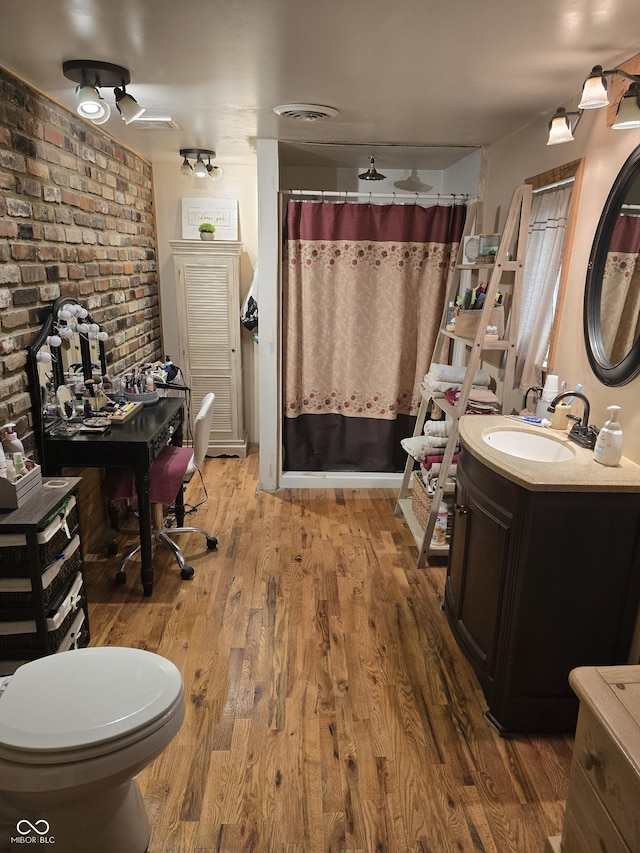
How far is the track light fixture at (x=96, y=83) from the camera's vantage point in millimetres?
2129

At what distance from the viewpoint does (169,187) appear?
4383 millimetres

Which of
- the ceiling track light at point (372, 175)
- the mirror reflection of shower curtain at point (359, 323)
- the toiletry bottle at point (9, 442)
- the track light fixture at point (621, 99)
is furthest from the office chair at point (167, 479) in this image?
the track light fixture at point (621, 99)

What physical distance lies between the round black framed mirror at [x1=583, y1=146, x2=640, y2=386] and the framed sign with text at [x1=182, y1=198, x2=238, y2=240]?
9.70ft

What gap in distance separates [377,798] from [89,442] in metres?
1.82

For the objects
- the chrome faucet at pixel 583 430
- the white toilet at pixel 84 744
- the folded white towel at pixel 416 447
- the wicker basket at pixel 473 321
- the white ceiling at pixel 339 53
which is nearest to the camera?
the white toilet at pixel 84 744

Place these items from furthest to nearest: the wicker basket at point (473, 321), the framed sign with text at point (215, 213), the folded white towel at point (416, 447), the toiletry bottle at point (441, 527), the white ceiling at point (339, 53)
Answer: the framed sign with text at point (215, 213) → the folded white towel at point (416, 447) → the toiletry bottle at point (441, 527) → the wicker basket at point (473, 321) → the white ceiling at point (339, 53)

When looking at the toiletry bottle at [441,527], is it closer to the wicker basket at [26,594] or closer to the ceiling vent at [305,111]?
the wicker basket at [26,594]

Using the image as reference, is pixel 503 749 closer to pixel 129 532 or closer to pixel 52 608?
pixel 52 608

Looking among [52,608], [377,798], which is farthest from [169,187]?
[377,798]

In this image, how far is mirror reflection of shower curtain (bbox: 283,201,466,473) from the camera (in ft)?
12.1

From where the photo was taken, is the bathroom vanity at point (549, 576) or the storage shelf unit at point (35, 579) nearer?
the bathroom vanity at point (549, 576)

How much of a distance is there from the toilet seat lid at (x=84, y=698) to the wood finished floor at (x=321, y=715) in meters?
0.47

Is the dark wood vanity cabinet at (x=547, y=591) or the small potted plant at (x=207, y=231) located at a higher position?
the small potted plant at (x=207, y=231)

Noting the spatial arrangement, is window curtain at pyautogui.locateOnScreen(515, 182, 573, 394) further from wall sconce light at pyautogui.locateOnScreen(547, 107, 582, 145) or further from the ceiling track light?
the ceiling track light
